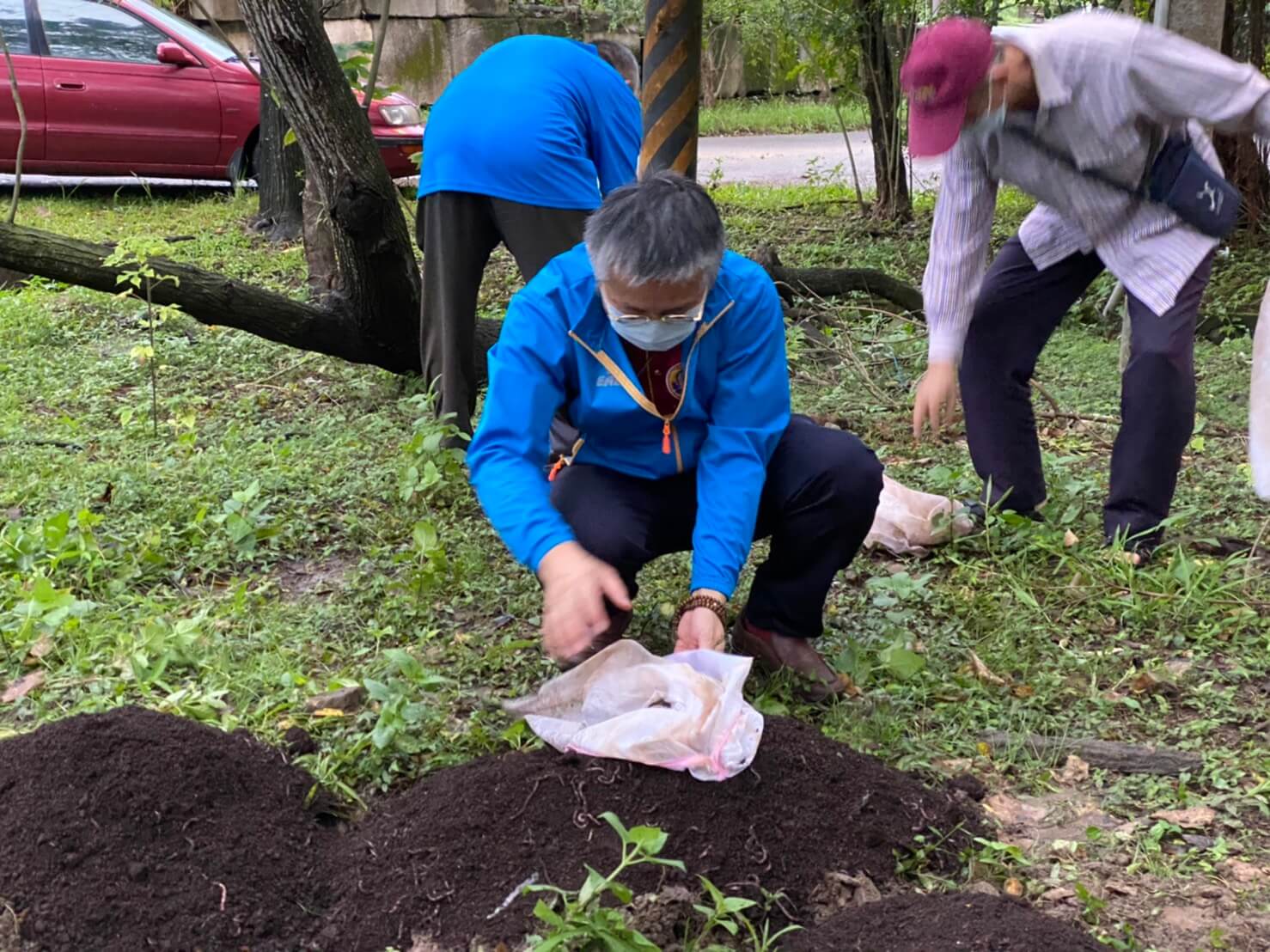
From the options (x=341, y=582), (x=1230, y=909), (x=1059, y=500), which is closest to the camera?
(x=1230, y=909)

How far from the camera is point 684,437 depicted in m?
2.78

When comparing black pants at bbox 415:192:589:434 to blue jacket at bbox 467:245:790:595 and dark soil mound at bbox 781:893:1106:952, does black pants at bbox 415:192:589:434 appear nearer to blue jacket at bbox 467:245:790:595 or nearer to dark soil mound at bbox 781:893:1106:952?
blue jacket at bbox 467:245:790:595

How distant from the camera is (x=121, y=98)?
9625mm

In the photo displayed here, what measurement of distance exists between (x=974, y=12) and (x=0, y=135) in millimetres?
6951

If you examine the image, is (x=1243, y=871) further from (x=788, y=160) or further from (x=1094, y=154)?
(x=788, y=160)

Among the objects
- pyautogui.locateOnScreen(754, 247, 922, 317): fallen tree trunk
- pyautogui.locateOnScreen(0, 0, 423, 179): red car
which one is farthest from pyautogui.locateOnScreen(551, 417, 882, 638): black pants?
pyautogui.locateOnScreen(0, 0, 423, 179): red car

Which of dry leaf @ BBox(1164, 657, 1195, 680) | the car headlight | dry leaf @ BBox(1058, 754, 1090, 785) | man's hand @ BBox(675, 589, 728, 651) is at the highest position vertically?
the car headlight

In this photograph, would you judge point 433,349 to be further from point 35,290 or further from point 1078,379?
point 35,290

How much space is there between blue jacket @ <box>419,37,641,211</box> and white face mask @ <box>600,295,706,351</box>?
Answer: 1.57 m

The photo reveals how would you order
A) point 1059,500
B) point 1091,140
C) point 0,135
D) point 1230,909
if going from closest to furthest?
point 1230,909, point 1091,140, point 1059,500, point 0,135

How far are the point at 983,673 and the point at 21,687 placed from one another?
220cm

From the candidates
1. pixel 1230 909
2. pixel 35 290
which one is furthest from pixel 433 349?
pixel 35 290

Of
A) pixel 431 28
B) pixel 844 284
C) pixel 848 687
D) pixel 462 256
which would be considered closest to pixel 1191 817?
pixel 848 687

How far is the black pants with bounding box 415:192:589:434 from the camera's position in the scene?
4.09 meters
